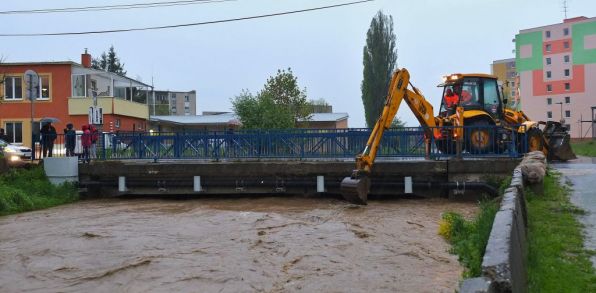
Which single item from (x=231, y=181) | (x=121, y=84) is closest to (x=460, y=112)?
(x=231, y=181)

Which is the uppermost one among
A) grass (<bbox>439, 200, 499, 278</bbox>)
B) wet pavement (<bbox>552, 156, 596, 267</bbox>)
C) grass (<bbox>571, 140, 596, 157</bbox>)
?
grass (<bbox>571, 140, 596, 157</bbox>)

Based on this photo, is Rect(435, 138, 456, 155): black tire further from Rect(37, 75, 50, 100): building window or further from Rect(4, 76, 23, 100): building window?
Rect(4, 76, 23, 100): building window

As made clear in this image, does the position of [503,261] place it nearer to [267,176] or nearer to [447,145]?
[447,145]

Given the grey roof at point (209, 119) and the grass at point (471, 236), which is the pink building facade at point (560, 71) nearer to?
the grey roof at point (209, 119)

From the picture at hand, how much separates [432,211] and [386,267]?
22.7ft

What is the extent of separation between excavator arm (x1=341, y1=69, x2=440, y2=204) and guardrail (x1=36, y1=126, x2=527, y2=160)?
53 centimetres

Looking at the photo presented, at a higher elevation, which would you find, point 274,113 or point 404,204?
point 274,113

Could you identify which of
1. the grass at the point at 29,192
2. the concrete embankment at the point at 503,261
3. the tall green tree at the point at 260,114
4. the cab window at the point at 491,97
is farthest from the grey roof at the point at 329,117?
the concrete embankment at the point at 503,261


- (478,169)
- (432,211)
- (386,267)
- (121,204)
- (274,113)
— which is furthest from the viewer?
(274,113)

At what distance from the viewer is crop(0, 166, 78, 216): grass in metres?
17.3

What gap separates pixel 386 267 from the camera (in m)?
8.92

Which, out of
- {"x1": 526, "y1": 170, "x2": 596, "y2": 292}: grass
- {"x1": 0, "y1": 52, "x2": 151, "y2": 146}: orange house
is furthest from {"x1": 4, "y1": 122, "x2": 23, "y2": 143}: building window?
{"x1": 526, "y1": 170, "x2": 596, "y2": 292}: grass

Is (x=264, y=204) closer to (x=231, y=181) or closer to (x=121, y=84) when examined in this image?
(x=231, y=181)

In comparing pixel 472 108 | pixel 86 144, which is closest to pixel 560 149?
pixel 472 108
